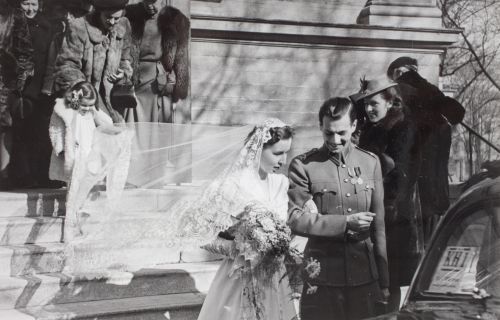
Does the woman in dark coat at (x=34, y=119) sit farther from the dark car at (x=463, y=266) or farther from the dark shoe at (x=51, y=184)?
the dark car at (x=463, y=266)

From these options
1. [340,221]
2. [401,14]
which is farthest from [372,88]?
[401,14]

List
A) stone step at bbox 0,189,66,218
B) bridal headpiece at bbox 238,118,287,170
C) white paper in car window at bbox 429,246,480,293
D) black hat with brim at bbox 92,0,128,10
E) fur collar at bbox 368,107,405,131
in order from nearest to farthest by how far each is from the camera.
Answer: white paper in car window at bbox 429,246,480,293
bridal headpiece at bbox 238,118,287,170
fur collar at bbox 368,107,405,131
stone step at bbox 0,189,66,218
black hat with brim at bbox 92,0,128,10

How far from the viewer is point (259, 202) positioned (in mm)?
5320

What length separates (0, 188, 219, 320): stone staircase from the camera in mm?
6559

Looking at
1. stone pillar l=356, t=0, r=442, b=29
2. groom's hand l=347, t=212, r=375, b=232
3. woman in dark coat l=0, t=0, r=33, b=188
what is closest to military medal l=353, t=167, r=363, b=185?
groom's hand l=347, t=212, r=375, b=232

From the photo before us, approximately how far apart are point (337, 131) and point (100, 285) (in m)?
2.96

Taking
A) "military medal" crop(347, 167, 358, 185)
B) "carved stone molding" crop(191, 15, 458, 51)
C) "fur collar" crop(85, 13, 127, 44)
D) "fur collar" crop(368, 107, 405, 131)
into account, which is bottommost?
"military medal" crop(347, 167, 358, 185)

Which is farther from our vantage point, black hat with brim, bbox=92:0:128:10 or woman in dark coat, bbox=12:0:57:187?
woman in dark coat, bbox=12:0:57:187

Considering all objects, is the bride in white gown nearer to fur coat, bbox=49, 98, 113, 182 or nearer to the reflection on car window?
the reflection on car window

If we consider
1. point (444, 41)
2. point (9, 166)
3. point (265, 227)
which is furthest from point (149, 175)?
point (444, 41)

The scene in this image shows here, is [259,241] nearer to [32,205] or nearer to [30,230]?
[30,230]

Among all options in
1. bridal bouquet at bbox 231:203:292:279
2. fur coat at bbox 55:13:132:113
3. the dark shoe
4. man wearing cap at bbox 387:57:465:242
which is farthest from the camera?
the dark shoe

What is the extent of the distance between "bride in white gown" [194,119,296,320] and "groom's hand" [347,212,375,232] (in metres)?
0.53

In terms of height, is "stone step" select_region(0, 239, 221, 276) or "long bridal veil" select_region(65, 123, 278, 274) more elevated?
"long bridal veil" select_region(65, 123, 278, 274)
